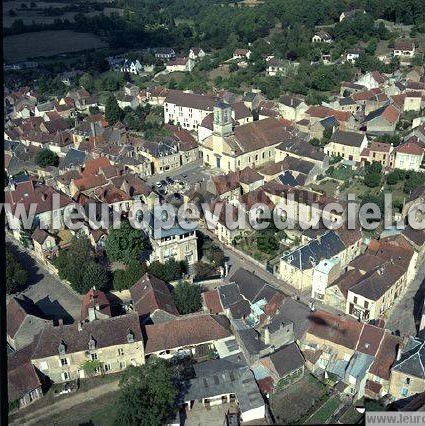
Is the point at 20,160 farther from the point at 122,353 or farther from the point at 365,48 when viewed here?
the point at 365,48

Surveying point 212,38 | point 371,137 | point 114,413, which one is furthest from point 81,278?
point 212,38

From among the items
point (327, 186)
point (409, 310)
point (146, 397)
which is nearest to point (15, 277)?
point (146, 397)

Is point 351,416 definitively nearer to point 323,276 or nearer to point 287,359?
point 287,359

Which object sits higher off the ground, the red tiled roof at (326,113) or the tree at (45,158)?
the red tiled roof at (326,113)

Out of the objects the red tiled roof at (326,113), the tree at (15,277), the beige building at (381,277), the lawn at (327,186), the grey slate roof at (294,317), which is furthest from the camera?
the red tiled roof at (326,113)

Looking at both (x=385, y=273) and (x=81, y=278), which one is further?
(x=81, y=278)

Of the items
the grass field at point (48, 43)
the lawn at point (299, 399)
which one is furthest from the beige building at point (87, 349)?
the grass field at point (48, 43)

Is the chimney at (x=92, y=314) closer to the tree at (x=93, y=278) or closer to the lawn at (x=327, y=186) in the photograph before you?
the tree at (x=93, y=278)
